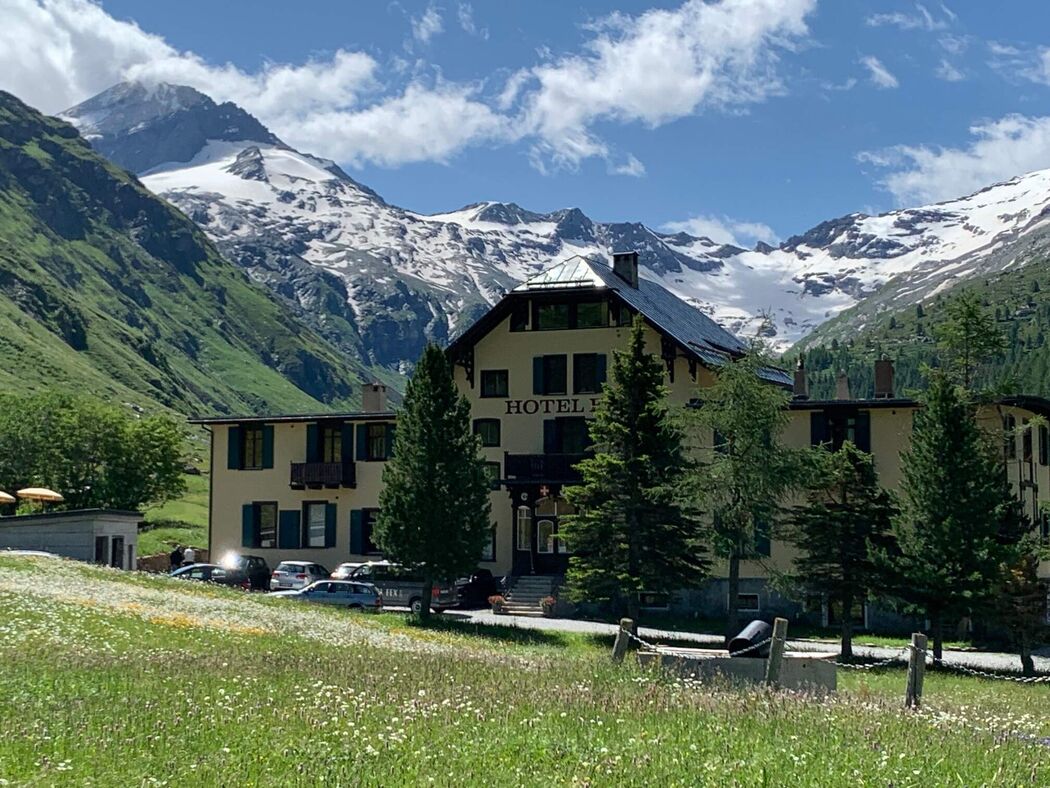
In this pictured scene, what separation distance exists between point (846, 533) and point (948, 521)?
11.0 ft

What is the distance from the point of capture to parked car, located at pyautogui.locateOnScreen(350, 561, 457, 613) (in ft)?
164

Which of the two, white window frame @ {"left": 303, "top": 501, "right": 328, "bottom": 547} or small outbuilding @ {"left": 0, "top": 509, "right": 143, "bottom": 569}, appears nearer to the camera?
small outbuilding @ {"left": 0, "top": 509, "right": 143, "bottom": 569}

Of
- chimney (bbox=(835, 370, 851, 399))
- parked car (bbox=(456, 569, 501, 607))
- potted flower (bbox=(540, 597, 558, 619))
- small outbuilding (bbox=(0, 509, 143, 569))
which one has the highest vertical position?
chimney (bbox=(835, 370, 851, 399))

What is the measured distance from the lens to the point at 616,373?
43000 millimetres

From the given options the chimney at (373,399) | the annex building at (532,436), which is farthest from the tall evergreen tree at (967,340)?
the chimney at (373,399)

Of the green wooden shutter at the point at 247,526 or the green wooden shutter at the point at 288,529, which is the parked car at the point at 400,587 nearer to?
the green wooden shutter at the point at 288,529

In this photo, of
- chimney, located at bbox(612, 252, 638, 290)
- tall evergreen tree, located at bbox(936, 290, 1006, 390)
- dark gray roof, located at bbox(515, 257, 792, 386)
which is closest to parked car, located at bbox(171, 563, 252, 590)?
dark gray roof, located at bbox(515, 257, 792, 386)

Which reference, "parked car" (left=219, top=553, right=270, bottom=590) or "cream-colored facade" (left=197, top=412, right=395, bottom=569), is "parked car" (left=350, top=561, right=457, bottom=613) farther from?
"cream-colored facade" (left=197, top=412, right=395, bottom=569)

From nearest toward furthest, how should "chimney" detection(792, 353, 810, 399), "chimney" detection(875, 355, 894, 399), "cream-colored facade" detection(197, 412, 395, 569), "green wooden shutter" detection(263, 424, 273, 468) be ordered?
"chimney" detection(875, 355, 894, 399), "cream-colored facade" detection(197, 412, 395, 569), "green wooden shutter" detection(263, 424, 273, 468), "chimney" detection(792, 353, 810, 399)

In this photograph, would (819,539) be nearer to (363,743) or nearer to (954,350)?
(954,350)

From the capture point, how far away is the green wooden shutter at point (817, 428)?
50.3 m

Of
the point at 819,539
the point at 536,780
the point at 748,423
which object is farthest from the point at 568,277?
the point at 536,780

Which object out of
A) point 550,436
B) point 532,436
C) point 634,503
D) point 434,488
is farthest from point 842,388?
point 434,488

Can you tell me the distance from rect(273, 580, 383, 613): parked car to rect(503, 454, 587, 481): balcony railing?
29.6 ft
